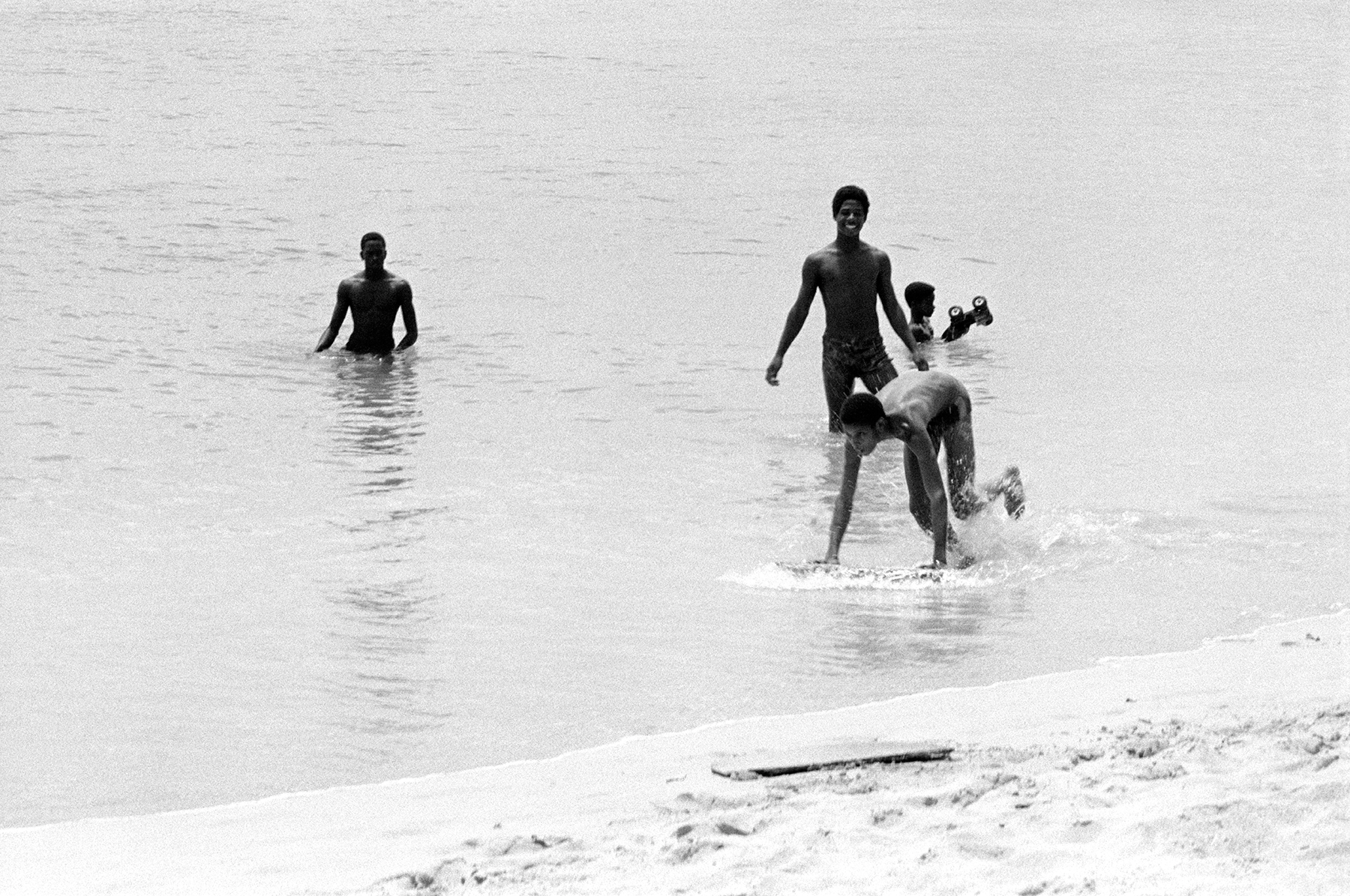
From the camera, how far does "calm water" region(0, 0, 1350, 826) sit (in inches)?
248

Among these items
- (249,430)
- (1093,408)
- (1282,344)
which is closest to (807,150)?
(1282,344)

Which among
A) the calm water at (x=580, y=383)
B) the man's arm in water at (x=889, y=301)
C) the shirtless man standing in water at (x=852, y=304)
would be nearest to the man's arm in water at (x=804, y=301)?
the shirtless man standing in water at (x=852, y=304)

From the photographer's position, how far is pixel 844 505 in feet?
25.0

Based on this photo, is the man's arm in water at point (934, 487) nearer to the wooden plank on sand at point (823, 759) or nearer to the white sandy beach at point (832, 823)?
the white sandy beach at point (832, 823)

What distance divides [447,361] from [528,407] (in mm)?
2063

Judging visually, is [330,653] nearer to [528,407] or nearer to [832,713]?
[832,713]

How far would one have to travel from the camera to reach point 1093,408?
40.8ft

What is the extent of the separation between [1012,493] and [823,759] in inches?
140

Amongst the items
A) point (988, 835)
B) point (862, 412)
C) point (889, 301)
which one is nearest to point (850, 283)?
point (889, 301)

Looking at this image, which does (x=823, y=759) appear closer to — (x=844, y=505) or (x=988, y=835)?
(x=988, y=835)

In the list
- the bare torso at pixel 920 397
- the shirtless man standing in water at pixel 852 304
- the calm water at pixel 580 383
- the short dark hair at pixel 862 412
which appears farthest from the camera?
the shirtless man standing in water at pixel 852 304

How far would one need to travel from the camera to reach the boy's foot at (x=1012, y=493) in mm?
8297

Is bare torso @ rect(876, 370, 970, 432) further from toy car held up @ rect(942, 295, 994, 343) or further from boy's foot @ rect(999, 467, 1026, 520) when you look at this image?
toy car held up @ rect(942, 295, 994, 343)

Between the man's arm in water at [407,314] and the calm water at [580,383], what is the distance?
0.87 ft
